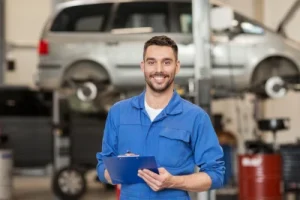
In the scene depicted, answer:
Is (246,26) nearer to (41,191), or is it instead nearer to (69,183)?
(69,183)

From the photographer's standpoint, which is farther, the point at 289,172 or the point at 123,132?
the point at 289,172

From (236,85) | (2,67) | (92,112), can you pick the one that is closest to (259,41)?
(236,85)

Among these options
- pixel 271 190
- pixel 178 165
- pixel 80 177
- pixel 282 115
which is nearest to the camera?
pixel 178 165

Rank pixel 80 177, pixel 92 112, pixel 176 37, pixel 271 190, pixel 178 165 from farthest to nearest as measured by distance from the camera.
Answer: pixel 92 112 → pixel 80 177 → pixel 176 37 → pixel 271 190 → pixel 178 165

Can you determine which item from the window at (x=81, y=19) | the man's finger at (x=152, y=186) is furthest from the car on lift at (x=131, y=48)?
the man's finger at (x=152, y=186)

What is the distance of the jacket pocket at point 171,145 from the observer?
2.39m

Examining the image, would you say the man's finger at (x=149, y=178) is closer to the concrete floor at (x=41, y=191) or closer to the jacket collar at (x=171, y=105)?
the jacket collar at (x=171, y=105)

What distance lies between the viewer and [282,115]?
518 inches

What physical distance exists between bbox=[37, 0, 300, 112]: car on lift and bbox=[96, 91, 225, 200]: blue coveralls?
583cm

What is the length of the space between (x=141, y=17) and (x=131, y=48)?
498 mm

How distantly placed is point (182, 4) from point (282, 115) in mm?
5358

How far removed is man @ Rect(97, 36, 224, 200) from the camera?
239 cm

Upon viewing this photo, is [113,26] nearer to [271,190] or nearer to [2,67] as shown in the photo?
[271,190]

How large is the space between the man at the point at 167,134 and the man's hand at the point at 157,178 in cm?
4
